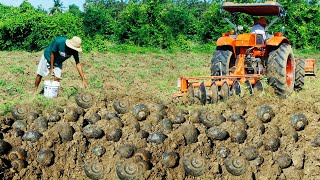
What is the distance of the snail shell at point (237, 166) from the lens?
5.21 m

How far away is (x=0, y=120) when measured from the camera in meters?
6.10

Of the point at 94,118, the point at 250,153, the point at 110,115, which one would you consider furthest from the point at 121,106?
the point at 250,153

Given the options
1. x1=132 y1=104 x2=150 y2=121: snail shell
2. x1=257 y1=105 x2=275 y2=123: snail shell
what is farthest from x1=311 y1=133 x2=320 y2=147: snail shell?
x1=132 y1=104 x2=150 y2=121: snail shell

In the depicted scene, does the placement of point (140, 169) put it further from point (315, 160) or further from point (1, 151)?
point (315, 160)

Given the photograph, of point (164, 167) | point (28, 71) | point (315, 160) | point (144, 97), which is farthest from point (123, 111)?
point (28, 71)

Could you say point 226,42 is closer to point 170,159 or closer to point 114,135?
point 114,135

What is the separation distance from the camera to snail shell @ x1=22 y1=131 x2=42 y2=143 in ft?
18.3

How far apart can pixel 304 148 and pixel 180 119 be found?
5.44 feet

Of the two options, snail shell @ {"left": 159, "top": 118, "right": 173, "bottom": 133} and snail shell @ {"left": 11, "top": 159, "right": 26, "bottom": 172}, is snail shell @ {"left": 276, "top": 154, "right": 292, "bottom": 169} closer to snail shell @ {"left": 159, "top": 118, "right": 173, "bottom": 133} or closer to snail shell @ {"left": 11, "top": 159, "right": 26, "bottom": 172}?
snail shell @ {"left": 159, "top": 118, "right": 173, "bottom": 133}

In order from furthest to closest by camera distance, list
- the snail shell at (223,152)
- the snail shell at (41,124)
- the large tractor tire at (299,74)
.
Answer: the large tractor tire at (299,74)
the snail shell at (41,124)
the snail shell at (223,152)

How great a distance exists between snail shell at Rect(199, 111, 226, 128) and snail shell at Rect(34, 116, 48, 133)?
2.08m

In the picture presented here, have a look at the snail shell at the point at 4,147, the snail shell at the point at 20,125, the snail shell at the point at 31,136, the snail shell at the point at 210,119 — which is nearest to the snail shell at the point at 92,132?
the snail shell at the point at 31,136

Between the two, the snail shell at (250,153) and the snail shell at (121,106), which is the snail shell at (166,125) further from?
the snail shell at (250,153)

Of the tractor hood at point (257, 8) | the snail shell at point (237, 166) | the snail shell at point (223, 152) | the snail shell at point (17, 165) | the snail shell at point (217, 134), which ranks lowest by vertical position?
the snail shell at point (237, 166)
